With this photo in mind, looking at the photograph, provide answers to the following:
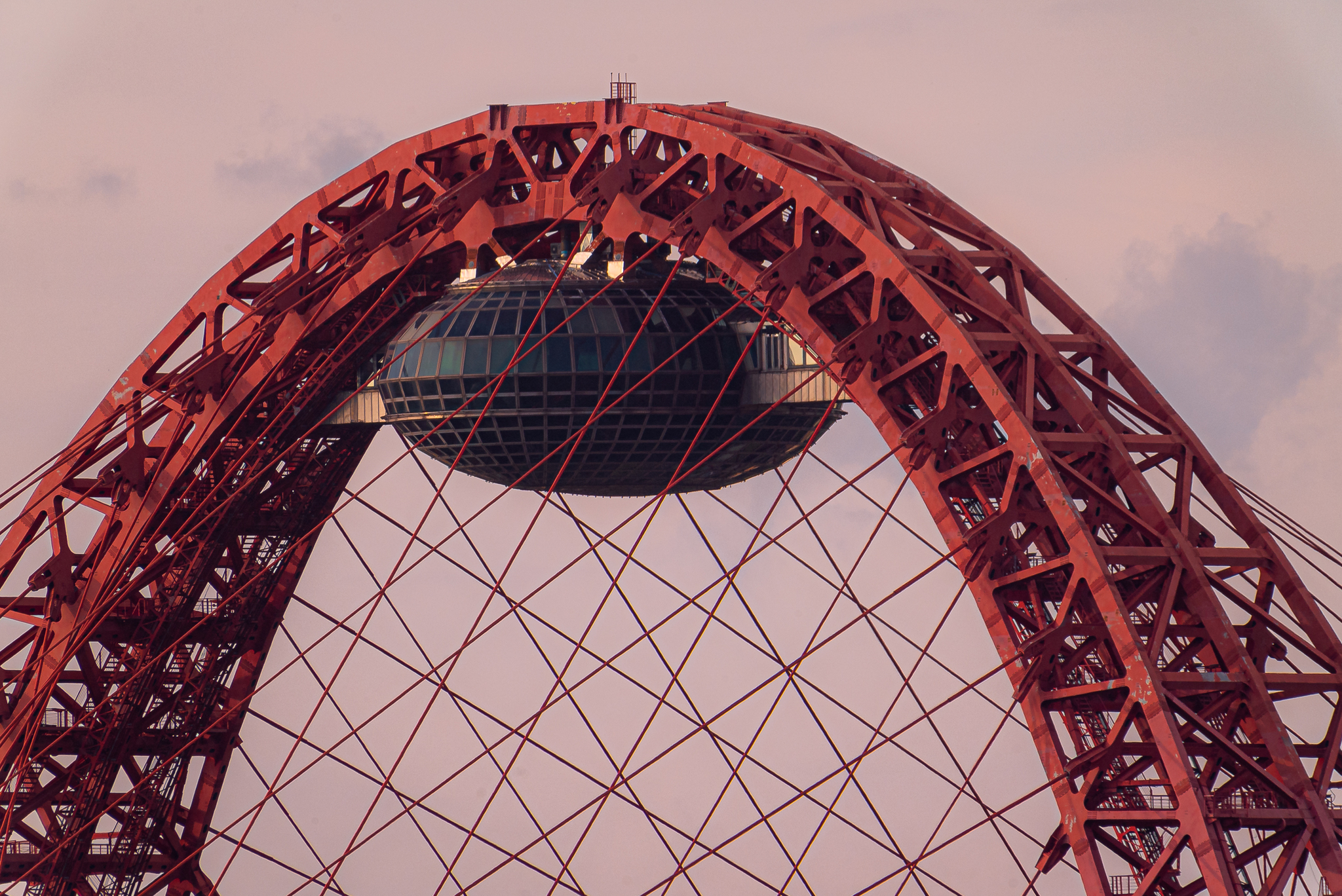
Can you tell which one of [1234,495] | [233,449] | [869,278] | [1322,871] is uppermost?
[233,449]

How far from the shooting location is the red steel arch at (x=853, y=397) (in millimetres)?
38312

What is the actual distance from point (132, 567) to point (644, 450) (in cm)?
1192

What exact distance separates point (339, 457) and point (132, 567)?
621 centimetres

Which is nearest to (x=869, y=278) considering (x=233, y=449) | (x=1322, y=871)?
(x=1322, y=871)

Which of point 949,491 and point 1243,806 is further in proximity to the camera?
point 949,491

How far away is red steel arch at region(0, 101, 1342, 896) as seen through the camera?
38.3 metres

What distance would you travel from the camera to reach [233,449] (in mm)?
53406

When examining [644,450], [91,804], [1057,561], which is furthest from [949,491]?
[91,804]

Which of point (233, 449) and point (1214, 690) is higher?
point (233, 449)

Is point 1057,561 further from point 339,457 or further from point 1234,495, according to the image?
point 339,457

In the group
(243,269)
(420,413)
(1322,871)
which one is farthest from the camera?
(420,413)

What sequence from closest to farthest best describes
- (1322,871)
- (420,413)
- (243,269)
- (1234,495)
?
1. (1322,871)
2. (1234,495)
3. (243,269)
4. (420,413)

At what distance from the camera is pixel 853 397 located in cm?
4203

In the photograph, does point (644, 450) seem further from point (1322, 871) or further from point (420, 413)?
point (1322, 871)
